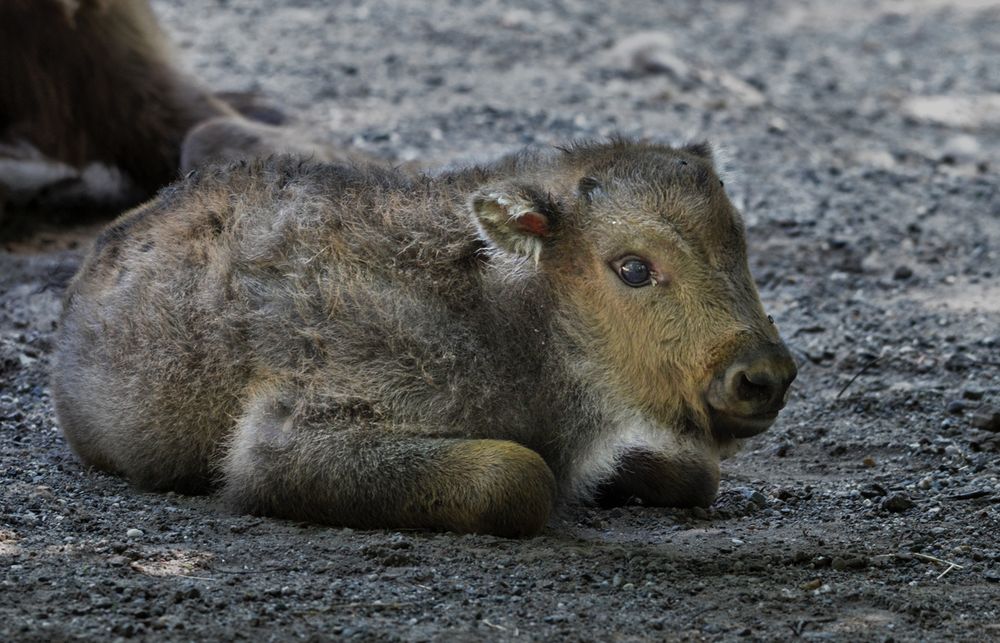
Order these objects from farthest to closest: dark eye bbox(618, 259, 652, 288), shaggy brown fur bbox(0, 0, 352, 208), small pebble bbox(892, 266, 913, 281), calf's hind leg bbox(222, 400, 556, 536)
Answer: shaggy brown fur bbox(0, 0, 352, 208), small pebble bbox(892, 266, 913, 281), dark eye bbox(618, 259, 652, 288), calf's hind leg bbox(222, 400, 556, 536)

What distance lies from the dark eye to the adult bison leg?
0.90m

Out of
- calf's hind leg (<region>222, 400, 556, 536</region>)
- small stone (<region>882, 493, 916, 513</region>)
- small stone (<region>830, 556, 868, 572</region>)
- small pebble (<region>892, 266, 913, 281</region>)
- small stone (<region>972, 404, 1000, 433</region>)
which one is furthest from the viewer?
small pebble (<region>892, 266, 913, 281</region>)

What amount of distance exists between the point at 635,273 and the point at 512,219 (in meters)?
0.60

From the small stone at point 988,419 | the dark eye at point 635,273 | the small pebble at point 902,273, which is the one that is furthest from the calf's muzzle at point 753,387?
the small pebble at point 902,273

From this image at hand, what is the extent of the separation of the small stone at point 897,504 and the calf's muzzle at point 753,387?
1008 mm

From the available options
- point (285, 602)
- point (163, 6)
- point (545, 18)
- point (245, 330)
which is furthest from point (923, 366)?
point (163, 6)

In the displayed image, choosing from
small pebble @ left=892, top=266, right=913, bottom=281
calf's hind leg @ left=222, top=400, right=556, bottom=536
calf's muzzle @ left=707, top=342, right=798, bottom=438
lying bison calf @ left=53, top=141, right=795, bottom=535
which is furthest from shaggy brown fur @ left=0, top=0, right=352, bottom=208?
calf's muzzle @ left=707, top=342, right=798, bottom=438

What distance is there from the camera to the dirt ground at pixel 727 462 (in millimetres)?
5230

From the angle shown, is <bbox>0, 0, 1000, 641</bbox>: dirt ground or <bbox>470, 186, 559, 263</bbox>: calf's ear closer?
<bbox>0, 0, 1000, 641</bbox>: dirt ground

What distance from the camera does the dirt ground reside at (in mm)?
5230

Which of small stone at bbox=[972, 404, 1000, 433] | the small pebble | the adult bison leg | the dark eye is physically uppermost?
the dark eye

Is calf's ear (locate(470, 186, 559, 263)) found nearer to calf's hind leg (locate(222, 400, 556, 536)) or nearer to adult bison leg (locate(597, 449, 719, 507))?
calf's hind leg (locate(222, 400, 556, 536))

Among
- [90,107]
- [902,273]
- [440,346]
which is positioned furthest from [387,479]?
[90,107]

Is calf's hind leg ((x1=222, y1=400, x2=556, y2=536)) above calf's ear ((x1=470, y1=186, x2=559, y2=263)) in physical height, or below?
below
